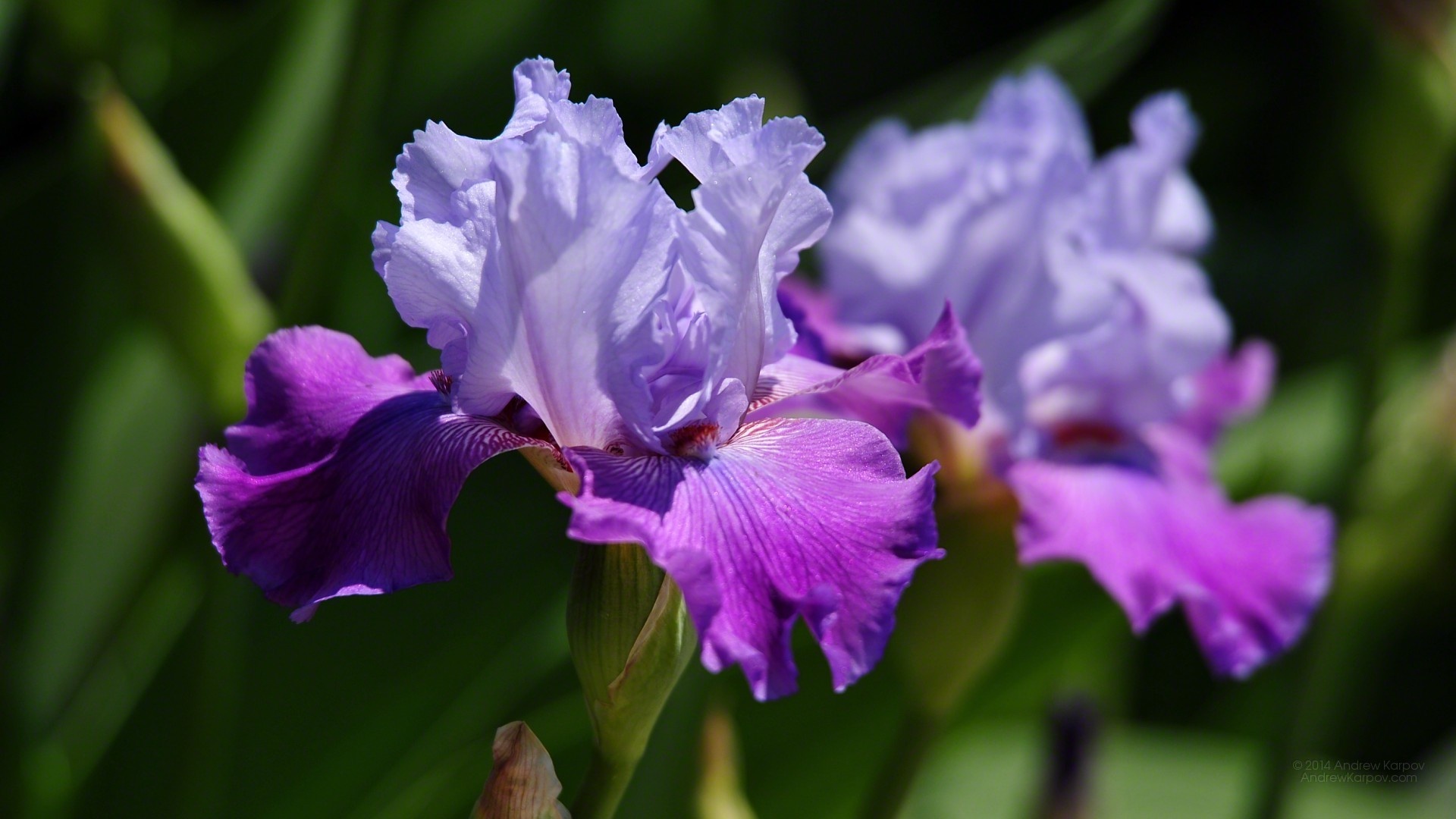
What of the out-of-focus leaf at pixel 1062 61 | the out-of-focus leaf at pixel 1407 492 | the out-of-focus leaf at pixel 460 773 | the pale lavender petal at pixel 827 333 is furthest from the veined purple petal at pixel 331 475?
the out-of-focus leaf at pixel 1407 492

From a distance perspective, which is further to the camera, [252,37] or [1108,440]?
[252,37]

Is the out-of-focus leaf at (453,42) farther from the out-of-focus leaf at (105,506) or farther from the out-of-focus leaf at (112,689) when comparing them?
the out-of-focus leaf at (112,689)

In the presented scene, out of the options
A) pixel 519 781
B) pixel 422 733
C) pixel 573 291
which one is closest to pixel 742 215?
pixel 573 291

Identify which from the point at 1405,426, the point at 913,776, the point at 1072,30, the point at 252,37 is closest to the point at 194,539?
the point at 252,37

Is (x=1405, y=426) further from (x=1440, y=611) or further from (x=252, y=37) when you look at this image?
(x=252, y=37)

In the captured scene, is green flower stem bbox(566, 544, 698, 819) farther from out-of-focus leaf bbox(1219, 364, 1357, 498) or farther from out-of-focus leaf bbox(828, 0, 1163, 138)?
out-of-focus leaf bbox(1219, 364, 1357, 498)

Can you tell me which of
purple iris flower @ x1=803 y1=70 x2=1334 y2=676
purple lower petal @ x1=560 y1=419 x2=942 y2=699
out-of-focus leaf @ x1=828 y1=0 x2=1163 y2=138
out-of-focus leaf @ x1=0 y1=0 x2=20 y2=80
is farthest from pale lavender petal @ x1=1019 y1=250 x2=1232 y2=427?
out-of-focus leaf @ x1=0 y1=0 x2=20 y2=80

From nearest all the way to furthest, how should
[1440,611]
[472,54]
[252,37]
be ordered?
[252,37]
[472,54]
[1440,611]
